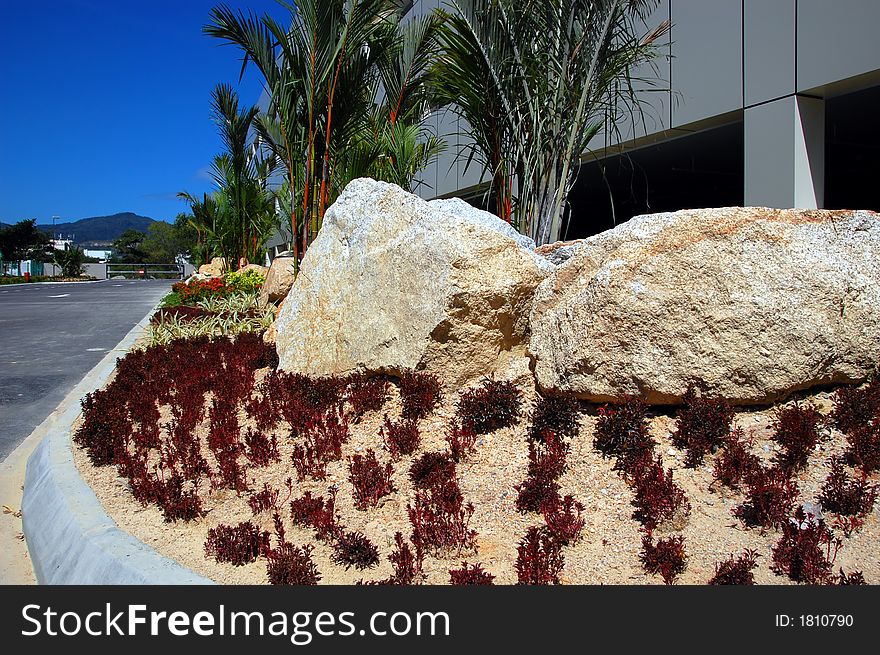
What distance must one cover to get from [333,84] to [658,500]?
6.78 m

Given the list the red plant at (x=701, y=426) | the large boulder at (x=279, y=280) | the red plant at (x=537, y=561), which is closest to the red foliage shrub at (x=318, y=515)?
the red plant at (x=537, y=561)

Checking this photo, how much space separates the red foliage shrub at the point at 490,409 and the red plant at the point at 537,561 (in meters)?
1.24

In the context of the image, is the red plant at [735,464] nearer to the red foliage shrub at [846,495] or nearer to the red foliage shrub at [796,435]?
the red foliage shrub at [796,435]

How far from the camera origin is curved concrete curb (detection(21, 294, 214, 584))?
3.02 m

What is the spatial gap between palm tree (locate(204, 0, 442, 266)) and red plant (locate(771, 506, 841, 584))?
6969 mm

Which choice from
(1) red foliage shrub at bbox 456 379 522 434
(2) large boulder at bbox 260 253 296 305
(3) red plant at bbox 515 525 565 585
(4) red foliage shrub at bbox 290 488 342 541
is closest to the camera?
(3) red plant at bbox 515 525 565 585

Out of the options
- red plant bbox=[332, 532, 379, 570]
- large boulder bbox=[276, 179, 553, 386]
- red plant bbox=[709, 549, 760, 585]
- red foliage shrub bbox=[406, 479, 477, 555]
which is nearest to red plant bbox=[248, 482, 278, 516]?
red plant bbox=[332, 532, 379, 570]

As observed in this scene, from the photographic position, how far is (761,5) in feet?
25.6

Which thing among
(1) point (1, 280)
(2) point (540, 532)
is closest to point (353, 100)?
(2) point (540, 532)

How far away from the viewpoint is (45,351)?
36.2 feet

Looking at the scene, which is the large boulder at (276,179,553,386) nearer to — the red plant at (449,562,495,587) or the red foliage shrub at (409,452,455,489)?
the red foliage shrub at (409,452,455,489)

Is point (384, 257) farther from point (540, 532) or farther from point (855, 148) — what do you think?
point (855, 148)

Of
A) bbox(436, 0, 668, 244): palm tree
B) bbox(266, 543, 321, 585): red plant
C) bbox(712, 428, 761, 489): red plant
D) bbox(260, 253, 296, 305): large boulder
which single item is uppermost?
bbox(436, 0, 668, 244): palm tree

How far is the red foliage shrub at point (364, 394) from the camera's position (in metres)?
4.76
